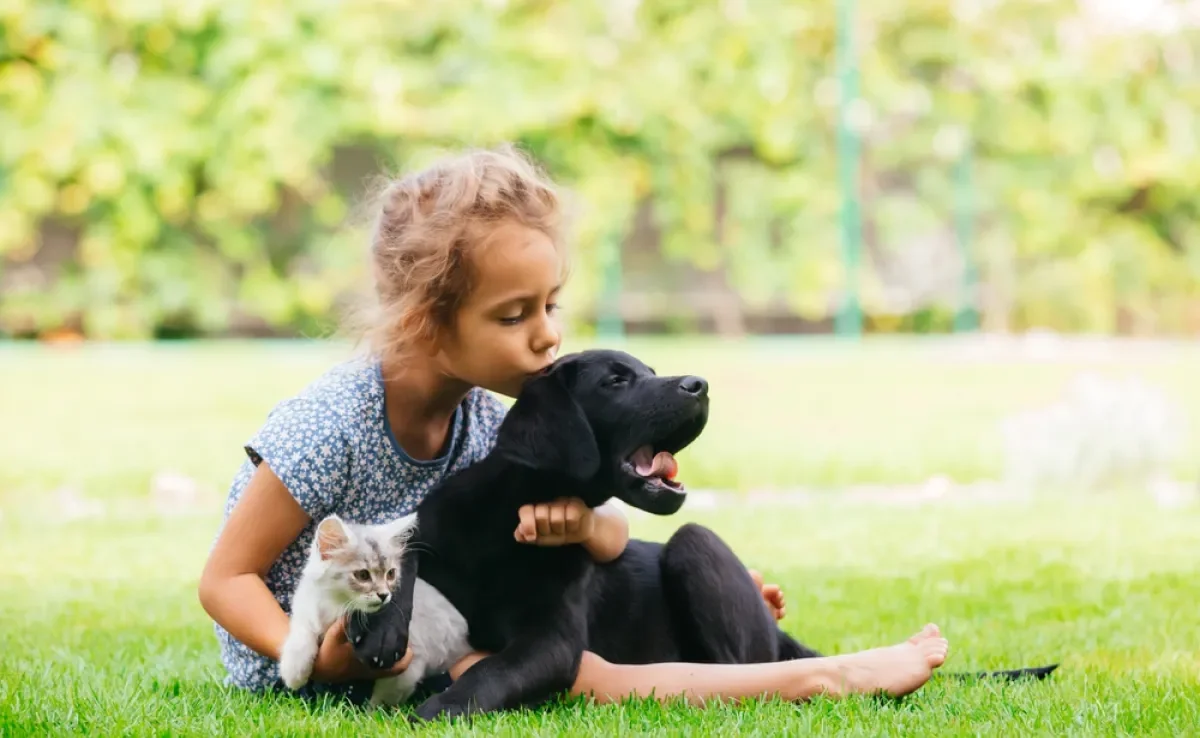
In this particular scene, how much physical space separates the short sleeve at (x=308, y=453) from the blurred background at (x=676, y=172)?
8.95 m

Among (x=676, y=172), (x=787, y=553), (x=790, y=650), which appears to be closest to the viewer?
(x=790, y=650)

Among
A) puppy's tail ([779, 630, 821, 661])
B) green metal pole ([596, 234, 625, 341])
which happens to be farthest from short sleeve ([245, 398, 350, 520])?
green metal pole ([596, 234, 625, 341])

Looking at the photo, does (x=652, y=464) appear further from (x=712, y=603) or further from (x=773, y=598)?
(x=773, y=598)

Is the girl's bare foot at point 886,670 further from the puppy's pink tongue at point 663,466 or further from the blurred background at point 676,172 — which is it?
the blurred background at point 676,172

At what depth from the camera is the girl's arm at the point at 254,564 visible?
299 cm

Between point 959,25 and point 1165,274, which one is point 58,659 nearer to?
point 959,25

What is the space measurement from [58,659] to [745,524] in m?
3.48

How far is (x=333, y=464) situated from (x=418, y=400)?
281 millimetres

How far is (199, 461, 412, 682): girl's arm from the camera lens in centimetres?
299

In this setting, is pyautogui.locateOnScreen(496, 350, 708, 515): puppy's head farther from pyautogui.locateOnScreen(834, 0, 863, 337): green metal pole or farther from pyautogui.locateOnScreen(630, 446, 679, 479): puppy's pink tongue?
pyautogui.locateOnScreen(834, 0, 863, 337): green metal pole

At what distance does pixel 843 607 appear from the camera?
4.59 m

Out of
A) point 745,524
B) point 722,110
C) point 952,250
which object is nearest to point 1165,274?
point 952,250

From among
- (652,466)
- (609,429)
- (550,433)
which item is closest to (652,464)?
(652,466)

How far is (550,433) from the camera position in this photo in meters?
3.07
